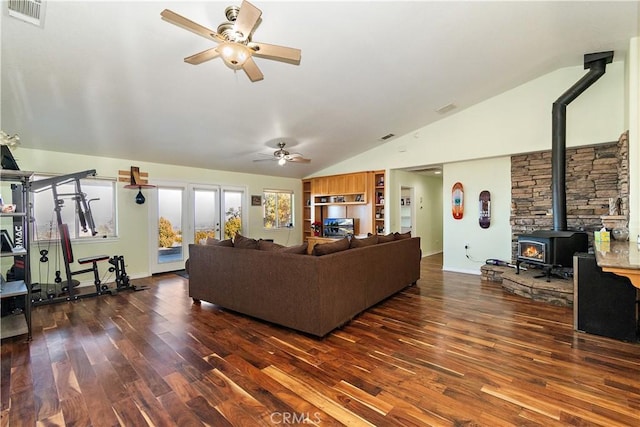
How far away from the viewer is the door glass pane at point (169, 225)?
6.02 meters

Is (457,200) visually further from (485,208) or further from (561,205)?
(561,205)

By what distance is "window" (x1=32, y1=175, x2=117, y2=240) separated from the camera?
4.68m

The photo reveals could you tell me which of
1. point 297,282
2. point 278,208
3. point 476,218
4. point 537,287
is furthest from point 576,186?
point 278,208

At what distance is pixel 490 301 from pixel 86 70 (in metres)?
5.60

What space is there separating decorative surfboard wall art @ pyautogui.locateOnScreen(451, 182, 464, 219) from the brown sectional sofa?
8.54 feet

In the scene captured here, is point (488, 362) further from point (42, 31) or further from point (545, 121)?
point (42, 31)

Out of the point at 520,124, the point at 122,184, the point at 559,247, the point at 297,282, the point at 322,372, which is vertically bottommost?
the point at 322,372

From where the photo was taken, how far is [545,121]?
4.67 m

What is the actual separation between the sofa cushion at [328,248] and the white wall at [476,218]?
12.1 ft

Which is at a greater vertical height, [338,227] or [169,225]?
[169,225]

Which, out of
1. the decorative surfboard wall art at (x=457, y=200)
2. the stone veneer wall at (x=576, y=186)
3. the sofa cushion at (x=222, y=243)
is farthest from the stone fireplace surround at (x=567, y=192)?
the sofa cushion at (x=222, y=243)

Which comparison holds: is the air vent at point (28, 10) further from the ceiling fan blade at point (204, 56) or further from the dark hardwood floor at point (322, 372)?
the dark hardwood floor at point (322, 372)

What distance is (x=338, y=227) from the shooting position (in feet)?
24.8

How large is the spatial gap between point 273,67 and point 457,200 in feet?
14.9
